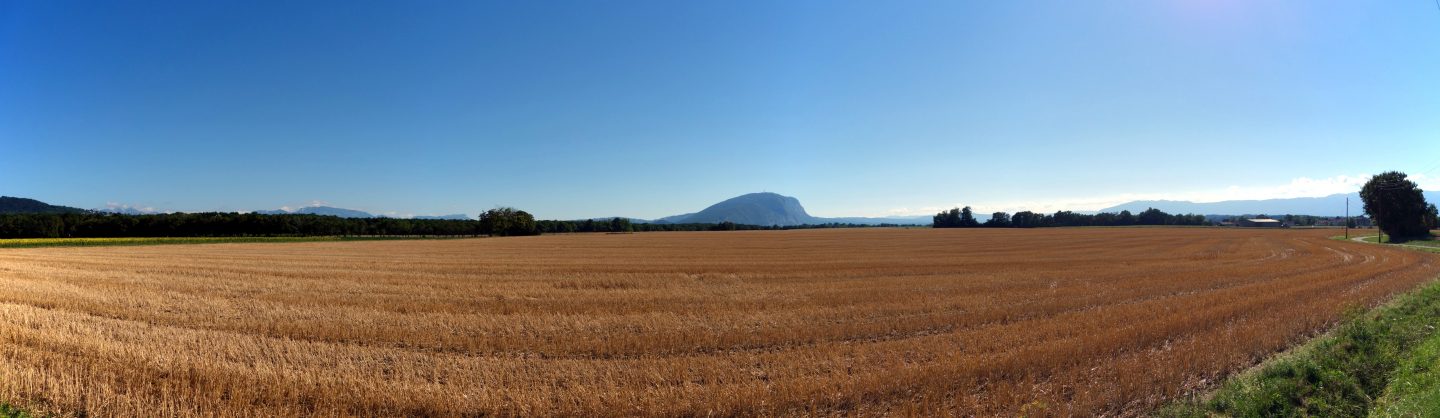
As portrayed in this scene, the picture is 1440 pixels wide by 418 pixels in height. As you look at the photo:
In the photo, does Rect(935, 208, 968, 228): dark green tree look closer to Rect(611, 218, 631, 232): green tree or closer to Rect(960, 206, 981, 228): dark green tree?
Rect(960, 206, 981, 228): dark green tree

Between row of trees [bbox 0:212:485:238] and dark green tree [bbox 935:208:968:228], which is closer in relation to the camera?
row of trees [bbox 0:212:485:238]

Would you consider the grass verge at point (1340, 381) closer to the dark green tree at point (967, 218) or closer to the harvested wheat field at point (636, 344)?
the harvested wheat field at point (636, 344)

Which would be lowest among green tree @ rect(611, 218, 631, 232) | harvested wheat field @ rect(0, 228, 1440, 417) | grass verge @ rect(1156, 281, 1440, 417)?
grass verge @ rect(1156, 281, 1440, 417)

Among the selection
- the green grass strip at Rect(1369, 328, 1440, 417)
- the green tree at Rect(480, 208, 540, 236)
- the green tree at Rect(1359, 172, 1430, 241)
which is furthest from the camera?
the green tree at Rect(480, 208, 540, 236)

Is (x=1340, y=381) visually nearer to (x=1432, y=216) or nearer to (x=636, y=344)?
(x=636, y=344)

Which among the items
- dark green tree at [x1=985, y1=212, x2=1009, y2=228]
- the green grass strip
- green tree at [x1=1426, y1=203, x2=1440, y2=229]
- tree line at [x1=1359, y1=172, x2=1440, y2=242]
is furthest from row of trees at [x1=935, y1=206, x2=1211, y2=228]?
the green grass strip

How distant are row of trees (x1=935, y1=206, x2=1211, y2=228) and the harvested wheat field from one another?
5342 inches

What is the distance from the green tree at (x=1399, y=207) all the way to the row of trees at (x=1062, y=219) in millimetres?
82923

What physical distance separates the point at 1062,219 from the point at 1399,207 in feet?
319

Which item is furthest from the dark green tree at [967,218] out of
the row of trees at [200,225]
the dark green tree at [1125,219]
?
the row of trees at [200,225]

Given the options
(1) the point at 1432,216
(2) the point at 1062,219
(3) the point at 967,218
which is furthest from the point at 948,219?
(1) the point at 1432,216

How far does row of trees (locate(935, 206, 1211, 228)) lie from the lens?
14575cm

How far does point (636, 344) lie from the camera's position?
10.2m

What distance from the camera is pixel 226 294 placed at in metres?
16.9
